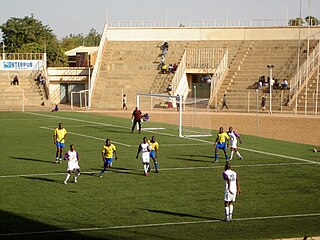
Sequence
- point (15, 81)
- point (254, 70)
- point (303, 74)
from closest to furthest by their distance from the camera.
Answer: point (303, 74) < point (254, 70) < point (15, 81)

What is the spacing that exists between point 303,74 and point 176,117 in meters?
15.2

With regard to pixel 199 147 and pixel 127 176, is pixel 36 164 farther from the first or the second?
pixel 199 147

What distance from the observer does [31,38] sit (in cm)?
11506

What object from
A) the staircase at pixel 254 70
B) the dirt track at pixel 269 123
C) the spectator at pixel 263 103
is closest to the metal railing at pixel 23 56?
the dirt track at pixel 269 123

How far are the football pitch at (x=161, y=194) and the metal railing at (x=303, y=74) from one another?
27.7 meters

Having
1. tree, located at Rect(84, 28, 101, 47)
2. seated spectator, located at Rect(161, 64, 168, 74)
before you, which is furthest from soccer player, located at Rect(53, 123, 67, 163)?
tree, located at Rect(84, 28, 101, 47)

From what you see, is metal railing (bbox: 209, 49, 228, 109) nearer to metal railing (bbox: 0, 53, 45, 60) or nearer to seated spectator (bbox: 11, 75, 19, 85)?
seated spectator (bbox: 11, 75, 19, 85)

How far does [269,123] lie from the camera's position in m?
56.1

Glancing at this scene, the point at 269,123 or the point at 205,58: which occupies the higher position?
the point at 205,58

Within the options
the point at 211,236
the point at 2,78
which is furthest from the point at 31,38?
the point at 211,236

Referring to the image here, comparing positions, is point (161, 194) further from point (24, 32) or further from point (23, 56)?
point (24, 32)

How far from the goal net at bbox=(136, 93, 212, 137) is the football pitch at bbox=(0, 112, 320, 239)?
653cm

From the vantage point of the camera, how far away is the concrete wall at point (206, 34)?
7894 cm

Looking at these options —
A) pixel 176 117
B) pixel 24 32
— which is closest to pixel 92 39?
pixel 24 32
